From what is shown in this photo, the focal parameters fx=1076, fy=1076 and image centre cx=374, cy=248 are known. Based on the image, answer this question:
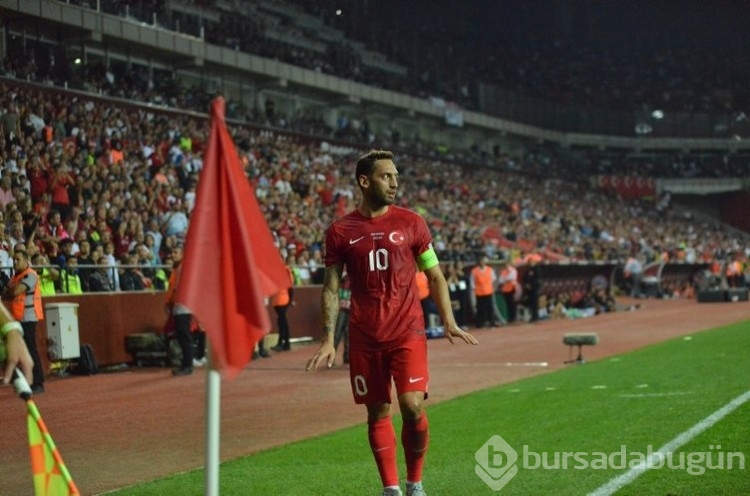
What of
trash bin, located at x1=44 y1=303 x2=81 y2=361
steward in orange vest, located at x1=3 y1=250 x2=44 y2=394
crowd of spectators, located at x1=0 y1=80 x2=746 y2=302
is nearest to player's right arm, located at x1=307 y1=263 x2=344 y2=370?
steward in orange vest, located at x1=3 y1=250 x2=44 y2=394

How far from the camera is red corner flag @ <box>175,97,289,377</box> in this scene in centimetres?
434

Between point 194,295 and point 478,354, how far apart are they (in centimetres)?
1621

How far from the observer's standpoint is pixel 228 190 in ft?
14.5

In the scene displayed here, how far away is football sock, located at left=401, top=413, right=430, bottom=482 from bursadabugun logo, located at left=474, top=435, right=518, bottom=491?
2.56ft

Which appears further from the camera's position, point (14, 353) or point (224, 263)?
point (14, 353)

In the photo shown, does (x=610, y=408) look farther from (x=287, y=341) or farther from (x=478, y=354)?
(x=287, y=341)

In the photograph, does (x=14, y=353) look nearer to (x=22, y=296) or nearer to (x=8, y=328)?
(x=8, y=328)

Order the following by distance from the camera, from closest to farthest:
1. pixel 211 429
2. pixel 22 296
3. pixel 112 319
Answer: pixel 211 429 < pixel 22 296 < pixel 112 319

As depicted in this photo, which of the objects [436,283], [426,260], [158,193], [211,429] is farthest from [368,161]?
[158,193]

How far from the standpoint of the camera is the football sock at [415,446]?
6.74m

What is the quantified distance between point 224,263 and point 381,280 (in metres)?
2.48

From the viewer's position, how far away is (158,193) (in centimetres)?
2298

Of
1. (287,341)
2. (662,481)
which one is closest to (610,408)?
(662,481)

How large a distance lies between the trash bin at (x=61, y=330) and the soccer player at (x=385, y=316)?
11205 mm
